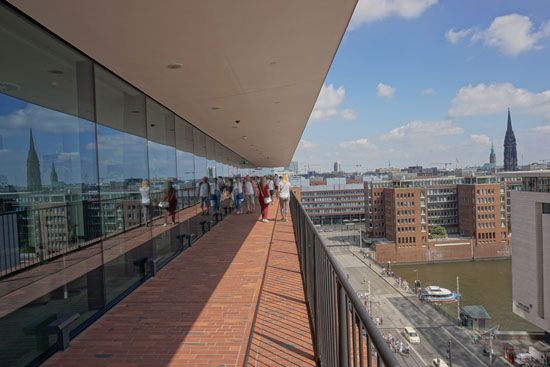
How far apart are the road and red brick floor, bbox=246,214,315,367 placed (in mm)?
29980

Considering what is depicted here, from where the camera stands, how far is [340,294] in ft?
6.35

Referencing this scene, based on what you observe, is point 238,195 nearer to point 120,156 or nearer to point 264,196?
point 264,196

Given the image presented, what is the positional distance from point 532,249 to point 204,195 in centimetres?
5107

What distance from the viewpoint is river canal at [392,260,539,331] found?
52.7 metres

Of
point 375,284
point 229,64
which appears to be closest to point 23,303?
point 229,64

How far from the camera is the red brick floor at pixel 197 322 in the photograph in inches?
136

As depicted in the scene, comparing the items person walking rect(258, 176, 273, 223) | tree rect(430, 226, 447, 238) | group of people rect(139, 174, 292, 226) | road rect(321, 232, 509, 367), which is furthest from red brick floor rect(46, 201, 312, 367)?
tree rect(430, 226, 447, 238)

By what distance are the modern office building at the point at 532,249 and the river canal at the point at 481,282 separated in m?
3.33

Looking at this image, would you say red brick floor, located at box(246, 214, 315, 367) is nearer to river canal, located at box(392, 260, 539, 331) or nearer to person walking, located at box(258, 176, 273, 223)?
person walking, located at box(258, 176, 273, 223)

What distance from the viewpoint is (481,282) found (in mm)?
63656

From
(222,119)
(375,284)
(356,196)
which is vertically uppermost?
(222,119)

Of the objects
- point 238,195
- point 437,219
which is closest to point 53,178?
point 238,195

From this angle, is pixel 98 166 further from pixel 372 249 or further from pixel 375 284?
pixel 372 249

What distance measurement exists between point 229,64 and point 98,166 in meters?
2.07
